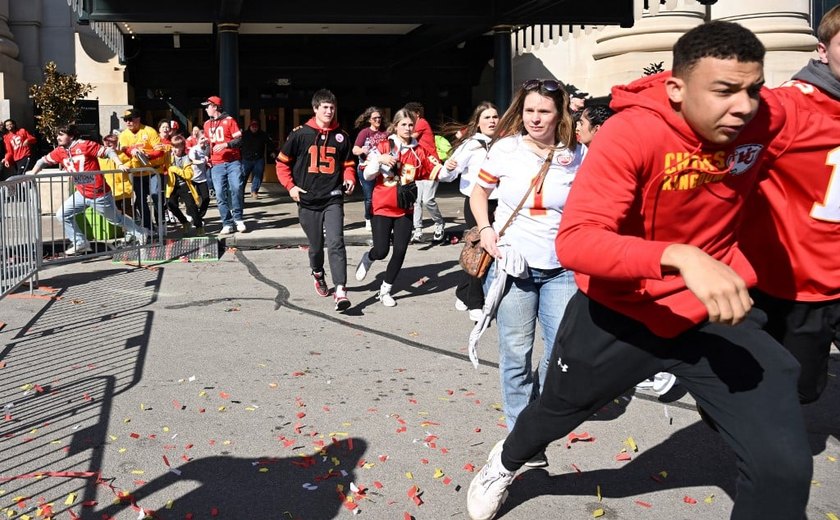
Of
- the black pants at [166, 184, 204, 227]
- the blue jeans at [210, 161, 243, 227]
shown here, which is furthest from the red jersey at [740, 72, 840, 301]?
the black pants at [166, 184, 204, 227]

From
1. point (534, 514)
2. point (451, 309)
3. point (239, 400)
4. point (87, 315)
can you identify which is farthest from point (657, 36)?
point (534, 514)

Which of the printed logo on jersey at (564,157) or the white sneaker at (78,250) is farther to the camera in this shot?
the white sneaker at (78,250)

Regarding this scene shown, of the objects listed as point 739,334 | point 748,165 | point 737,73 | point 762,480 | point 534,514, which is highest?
point 737,73

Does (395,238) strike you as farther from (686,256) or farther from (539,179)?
(686,256)

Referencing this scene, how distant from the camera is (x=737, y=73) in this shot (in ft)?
9.37

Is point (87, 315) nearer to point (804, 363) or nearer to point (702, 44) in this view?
point (804, 363)

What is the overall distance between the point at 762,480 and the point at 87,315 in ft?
22.4

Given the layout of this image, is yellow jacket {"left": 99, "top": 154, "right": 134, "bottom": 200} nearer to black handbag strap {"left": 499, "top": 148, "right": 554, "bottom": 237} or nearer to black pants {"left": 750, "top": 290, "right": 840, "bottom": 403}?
black handbag strap {"left": 499, "top": 148, "right": 554, "bottom": 237}

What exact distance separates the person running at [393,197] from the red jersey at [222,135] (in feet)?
19.2

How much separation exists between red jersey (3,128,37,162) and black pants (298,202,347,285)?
48.6ft

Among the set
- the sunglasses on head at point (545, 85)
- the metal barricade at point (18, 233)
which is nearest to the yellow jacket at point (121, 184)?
the metal barricade at point (18, 233)

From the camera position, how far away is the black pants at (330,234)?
29.1ft

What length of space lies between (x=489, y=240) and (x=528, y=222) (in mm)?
231

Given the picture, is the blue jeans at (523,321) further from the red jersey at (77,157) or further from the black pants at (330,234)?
the red jersey at (77,157)
